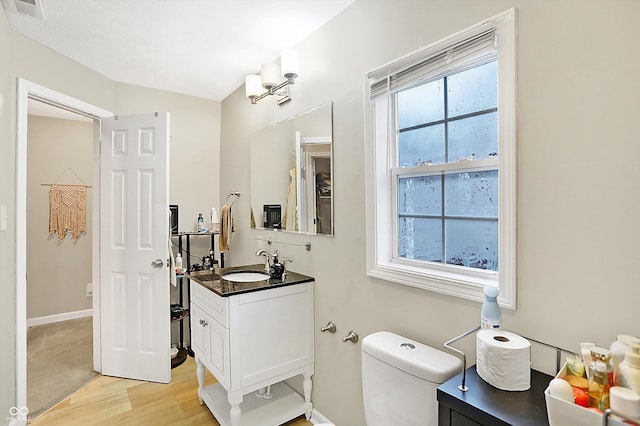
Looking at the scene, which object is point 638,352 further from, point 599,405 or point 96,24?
point 96,24

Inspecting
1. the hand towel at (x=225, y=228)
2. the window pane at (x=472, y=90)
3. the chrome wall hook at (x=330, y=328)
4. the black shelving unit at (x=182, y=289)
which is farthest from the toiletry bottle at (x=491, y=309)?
the black shelving unit at (x=182, y=289)

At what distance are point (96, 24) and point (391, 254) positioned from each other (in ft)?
7.36

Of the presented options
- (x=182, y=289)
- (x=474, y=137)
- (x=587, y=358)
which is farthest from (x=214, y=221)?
(x=587, y=358)

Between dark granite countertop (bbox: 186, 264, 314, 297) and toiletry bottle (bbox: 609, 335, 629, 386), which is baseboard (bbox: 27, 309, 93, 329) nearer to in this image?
dark granite countertop (bbox: 186, 264, 314, 297)

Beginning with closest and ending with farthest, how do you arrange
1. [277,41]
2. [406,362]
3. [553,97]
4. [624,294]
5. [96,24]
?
→ 1. [624,294]
2. [553,97]
3. [406,362]
4. [96,24]
5. [277,41]

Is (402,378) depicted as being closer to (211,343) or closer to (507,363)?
(507,363)

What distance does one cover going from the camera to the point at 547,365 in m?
1.06

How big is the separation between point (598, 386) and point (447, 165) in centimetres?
93

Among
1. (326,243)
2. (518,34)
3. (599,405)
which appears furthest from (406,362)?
(518,34)

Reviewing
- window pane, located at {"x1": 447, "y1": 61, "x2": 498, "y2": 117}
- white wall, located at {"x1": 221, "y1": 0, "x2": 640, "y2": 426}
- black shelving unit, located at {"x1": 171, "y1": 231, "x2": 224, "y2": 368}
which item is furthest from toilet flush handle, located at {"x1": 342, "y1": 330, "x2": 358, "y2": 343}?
black shelving unit, located at {"x1": 171, "y1": 231, "x2": 224, "y2": 368}

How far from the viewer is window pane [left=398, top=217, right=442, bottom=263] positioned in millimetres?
1562

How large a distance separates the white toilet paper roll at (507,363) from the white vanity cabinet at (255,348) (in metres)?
1.22

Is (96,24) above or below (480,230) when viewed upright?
above

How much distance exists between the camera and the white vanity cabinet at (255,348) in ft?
5.93
